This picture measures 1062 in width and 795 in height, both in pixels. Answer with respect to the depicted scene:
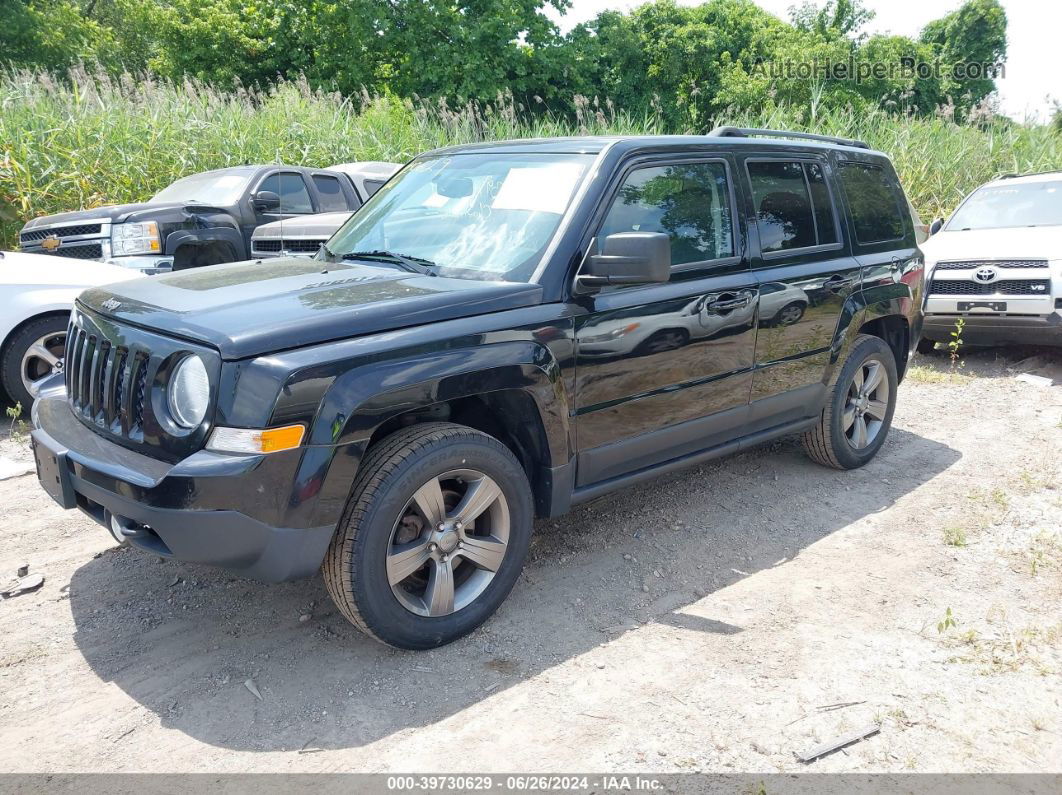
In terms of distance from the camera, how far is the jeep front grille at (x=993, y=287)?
771cm

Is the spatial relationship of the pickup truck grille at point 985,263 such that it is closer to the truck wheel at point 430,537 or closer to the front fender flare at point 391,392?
the front fender flare at point 391,392

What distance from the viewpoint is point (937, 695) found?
304 cm

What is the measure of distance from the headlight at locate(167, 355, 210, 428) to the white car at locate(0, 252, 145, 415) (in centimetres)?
327

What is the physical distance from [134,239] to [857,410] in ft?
21.2

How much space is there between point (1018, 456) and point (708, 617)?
3.37 meters

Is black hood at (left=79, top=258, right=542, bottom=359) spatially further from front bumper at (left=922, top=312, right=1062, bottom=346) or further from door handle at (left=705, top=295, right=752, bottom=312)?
front bumper at (left=922, top=312, right=1062, bottom=346)

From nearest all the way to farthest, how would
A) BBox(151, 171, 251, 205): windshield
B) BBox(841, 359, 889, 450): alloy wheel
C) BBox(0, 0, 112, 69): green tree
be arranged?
1. BBox(841, 359, 889, 450): alloy wheel
2. BBox(151, 171, 251, 205): windshield
3. BBox(0, 0, 112, 69): green tree

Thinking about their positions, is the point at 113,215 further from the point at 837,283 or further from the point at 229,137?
the point at 837,283

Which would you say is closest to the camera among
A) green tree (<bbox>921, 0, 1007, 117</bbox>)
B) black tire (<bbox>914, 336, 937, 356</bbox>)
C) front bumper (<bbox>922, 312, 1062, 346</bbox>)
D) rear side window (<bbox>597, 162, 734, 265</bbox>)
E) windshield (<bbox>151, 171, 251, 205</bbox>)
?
rear side window (<bbox>597, 162, 734, 265</bbox>)

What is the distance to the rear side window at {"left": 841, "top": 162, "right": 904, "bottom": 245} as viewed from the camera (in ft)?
16.6

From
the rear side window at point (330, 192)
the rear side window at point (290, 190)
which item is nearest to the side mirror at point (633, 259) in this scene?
the rear side window at point (290, 190)

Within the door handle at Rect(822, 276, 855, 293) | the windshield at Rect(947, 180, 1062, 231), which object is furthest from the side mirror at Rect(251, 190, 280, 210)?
the windshield at Rect(947, 180, 1062, 231)

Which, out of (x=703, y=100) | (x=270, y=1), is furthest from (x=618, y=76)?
(x=270, y=1)

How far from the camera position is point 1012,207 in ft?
29.6
